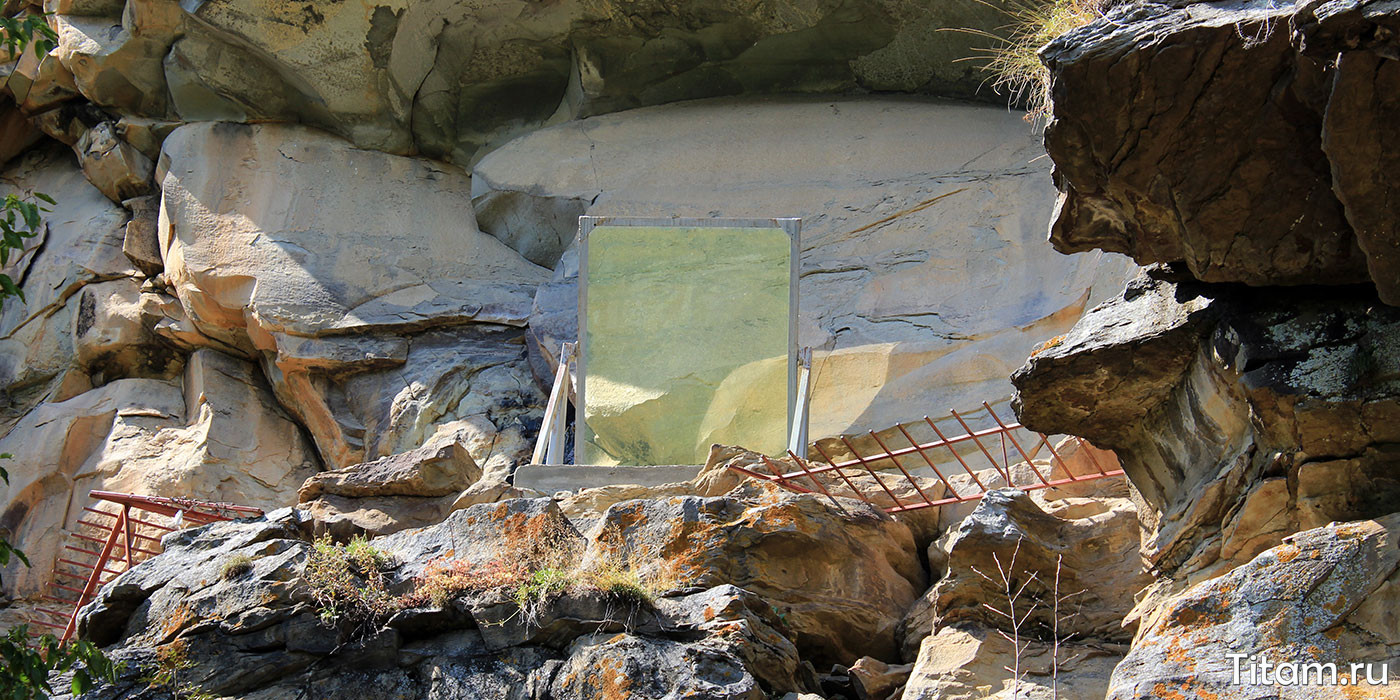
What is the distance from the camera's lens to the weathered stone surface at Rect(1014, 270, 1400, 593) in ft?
16.0

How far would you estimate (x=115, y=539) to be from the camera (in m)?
7.58

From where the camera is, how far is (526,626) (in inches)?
228

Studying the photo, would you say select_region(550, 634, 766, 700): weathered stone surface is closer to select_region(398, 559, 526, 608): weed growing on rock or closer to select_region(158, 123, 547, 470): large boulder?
select_region(398, 559, 526, 608): weed growing on rock

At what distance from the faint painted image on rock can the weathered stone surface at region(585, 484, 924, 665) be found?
2167mm

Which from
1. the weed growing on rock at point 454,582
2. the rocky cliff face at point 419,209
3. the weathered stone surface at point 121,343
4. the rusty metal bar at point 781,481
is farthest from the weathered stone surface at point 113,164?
the weed growing on rock at point 454,582

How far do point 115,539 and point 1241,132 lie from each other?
578cm

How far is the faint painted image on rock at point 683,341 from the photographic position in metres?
8.81

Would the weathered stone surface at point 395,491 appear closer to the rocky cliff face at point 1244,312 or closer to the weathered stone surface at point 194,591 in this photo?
the weathered stone surface at point 194,591

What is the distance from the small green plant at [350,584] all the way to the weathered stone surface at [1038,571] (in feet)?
7.37

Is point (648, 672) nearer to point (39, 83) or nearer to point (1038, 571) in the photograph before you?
point (1038, 571)

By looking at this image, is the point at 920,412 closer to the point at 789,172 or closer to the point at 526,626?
the point at 789,172

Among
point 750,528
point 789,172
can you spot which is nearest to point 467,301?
point 789,172

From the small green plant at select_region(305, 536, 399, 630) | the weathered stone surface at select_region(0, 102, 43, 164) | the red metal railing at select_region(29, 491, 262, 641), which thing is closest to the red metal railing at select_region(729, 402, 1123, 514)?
the small green plant at select_region(305, 536, 399, 630)

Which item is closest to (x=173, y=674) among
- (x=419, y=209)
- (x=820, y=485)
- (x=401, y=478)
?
(x=401, y=478)
